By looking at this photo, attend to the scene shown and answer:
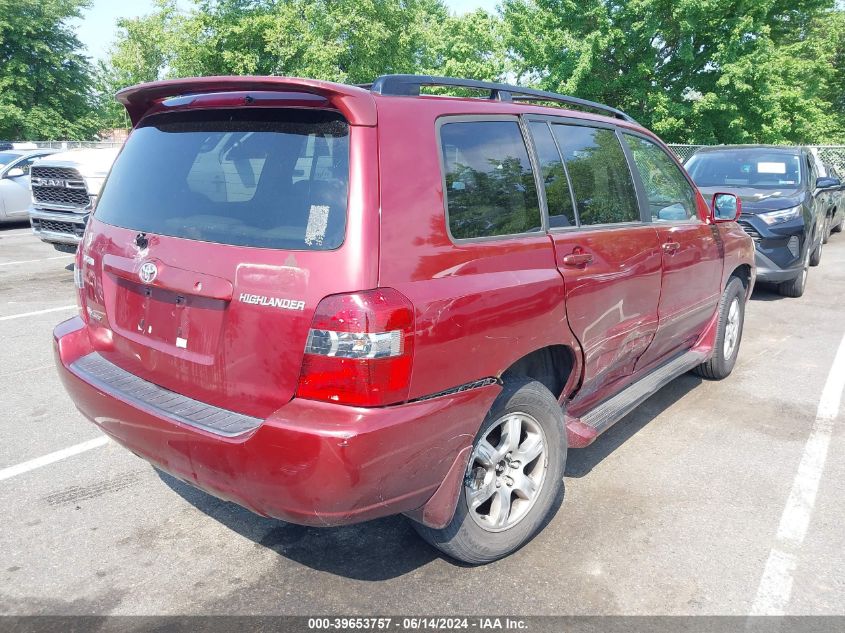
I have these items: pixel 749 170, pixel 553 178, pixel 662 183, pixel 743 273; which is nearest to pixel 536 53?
pixel 749 170

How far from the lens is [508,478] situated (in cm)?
294

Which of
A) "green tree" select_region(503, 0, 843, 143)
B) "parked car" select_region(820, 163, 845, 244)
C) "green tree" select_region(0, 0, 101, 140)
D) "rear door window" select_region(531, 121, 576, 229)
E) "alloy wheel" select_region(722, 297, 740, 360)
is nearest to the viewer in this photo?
"rear door window" select_region(531, 121, 576, 229)

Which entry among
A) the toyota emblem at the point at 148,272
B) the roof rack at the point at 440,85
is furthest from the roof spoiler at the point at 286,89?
the toyota emblem at the point at 148,272

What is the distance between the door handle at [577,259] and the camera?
3053mm

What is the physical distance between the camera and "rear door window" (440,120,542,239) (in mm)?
2621

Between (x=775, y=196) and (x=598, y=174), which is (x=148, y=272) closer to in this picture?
(x=598, y=174)

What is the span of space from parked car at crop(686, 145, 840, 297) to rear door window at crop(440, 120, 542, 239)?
6178 mm

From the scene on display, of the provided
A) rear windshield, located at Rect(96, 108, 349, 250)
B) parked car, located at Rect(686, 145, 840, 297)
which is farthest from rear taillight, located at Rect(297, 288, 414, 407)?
parked car, located at Rect(686, 145, 840, 297)

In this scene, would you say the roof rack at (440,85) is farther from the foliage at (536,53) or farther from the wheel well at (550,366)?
the foliage at (536,53)

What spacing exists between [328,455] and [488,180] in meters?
1.29

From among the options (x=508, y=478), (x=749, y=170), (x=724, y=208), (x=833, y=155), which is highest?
(x=833, y=155)

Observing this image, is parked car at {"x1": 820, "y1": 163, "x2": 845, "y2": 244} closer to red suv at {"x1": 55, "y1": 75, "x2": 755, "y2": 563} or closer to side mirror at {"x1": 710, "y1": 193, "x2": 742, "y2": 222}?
side mirror at {"x1": 710, "y1": 193, "x2": 742, "y2": 222}

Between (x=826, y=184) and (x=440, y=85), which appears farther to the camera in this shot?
(x=826, y=184)

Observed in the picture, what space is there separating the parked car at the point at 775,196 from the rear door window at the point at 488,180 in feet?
20.3
